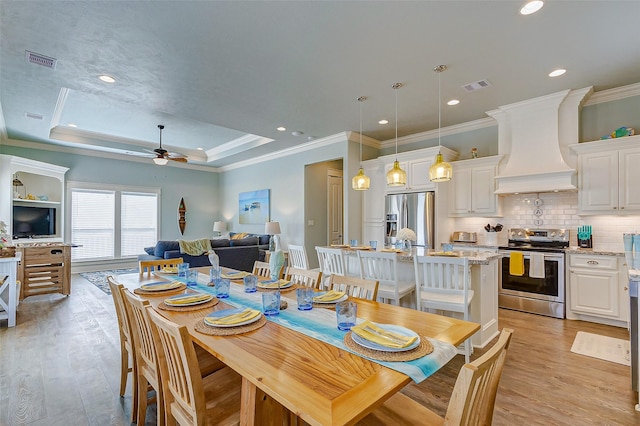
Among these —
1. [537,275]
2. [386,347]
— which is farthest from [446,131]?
[386,347]

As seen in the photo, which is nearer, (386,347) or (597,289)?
(386,347)

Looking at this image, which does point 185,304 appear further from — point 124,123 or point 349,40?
point 124,123

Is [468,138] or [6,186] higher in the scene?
[468,138]

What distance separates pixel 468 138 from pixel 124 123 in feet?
20.1

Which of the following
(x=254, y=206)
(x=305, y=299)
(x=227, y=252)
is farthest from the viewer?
(x=254, y=206)

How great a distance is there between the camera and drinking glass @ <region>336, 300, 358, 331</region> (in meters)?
1.38

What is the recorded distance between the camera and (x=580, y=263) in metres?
3.57

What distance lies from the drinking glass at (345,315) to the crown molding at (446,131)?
4464mm

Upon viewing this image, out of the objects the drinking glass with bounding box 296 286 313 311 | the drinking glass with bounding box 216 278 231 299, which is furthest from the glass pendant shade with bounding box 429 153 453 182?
the drinking glass with bounding box 216 278 231 299

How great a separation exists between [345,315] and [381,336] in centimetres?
20

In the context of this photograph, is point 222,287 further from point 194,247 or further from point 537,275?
point 537,275

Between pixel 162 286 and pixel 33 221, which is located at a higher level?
pixel 33 221

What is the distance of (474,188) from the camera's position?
462 centimetres

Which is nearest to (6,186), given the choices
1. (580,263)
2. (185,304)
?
(185,304)
